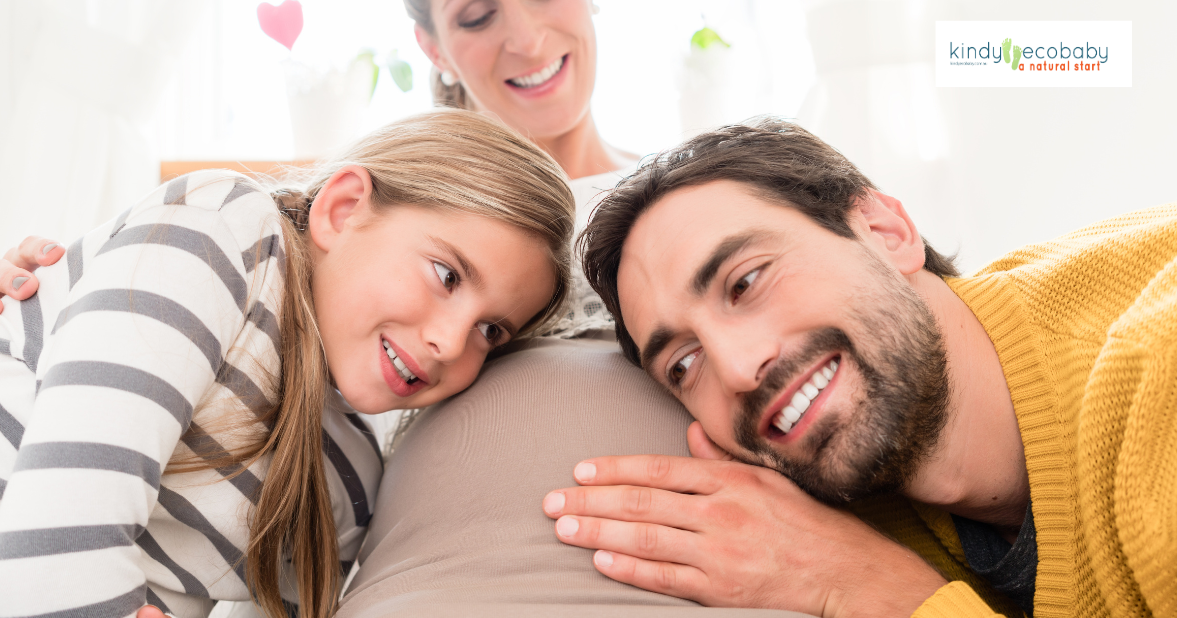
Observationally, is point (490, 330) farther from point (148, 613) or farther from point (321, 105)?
point (321, 105)

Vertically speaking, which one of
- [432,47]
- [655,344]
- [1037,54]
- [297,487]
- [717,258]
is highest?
[432,47]

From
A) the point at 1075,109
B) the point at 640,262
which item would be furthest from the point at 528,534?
the point at 1075,109

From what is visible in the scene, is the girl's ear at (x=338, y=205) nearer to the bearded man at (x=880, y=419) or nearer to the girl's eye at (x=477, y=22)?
the bearded man at (x=880, y=419)

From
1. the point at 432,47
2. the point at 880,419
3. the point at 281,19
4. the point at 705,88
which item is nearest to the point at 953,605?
the point at 880,419

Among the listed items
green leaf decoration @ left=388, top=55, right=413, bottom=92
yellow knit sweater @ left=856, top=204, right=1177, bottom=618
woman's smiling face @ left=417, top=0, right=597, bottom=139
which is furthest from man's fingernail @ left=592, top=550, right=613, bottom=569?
green leaf decoration @ left=388, top=55, right=413, bottom=92

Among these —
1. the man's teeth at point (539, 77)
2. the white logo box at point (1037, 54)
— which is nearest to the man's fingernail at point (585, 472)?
the man's teeth at point (539, 77)

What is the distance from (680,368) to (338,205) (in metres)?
0.61

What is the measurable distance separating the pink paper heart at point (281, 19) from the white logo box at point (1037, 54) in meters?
1.94

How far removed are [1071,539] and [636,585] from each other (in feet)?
1.62

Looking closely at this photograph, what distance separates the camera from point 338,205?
124 cm

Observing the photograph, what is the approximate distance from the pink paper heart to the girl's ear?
139 cm

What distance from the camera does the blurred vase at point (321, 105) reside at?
7.66 ft

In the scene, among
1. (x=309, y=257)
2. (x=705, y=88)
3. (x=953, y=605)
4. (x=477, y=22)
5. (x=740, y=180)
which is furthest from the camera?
(x=705, y=88)

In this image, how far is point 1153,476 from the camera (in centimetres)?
76
